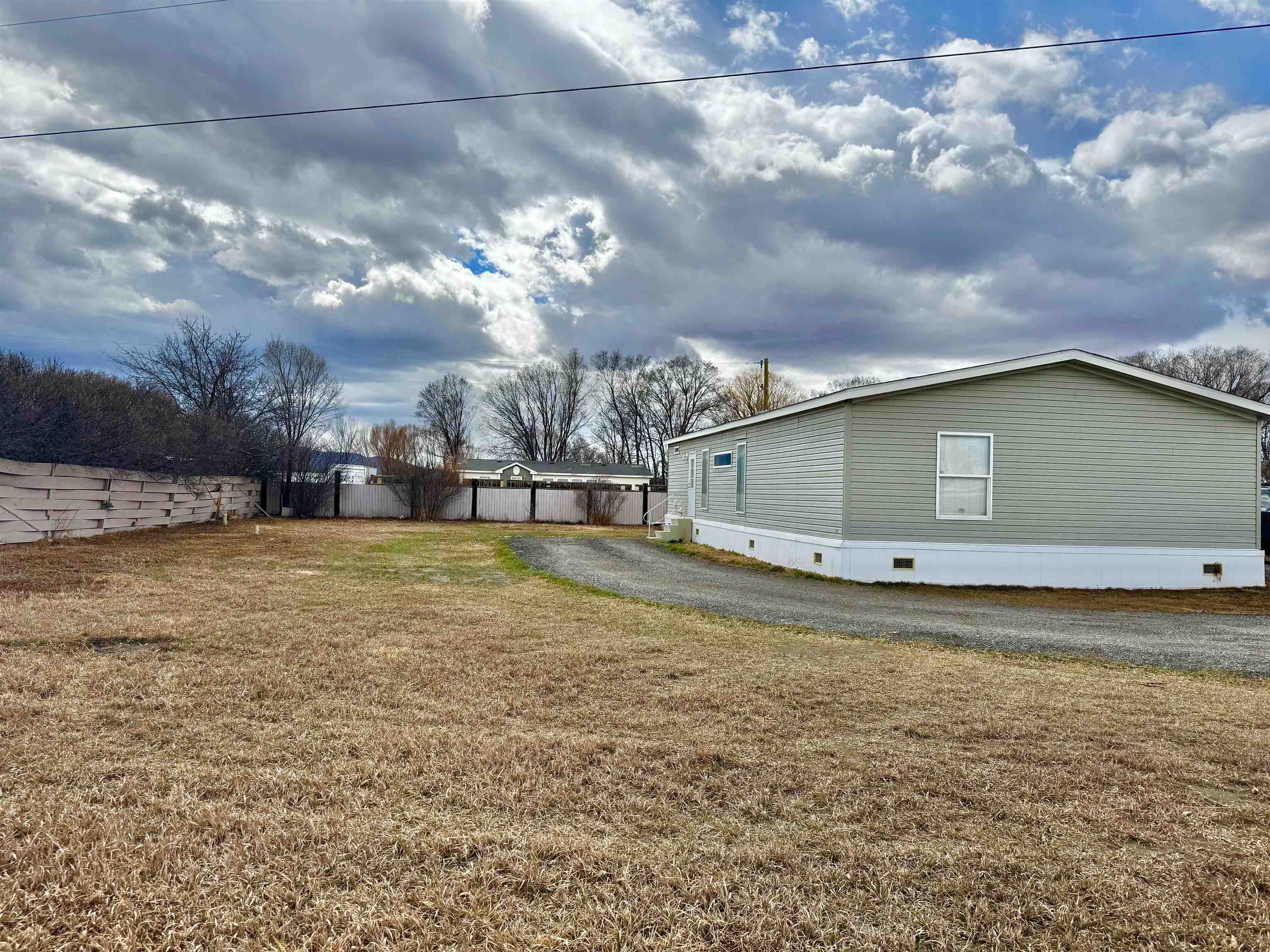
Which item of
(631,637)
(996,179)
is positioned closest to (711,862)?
(631,637)

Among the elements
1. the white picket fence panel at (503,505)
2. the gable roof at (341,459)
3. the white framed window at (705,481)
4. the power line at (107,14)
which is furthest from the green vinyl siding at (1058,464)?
the gable roof at (341,459)

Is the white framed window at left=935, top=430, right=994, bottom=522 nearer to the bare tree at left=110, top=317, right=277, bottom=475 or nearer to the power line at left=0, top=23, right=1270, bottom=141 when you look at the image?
the power line at left=0, top=23, right=1270, bottom=141

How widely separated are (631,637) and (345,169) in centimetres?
1018

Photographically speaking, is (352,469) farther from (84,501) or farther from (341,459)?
(84,501)

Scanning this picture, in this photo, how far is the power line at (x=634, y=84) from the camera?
796 centimetres

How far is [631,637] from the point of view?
588 centimetres

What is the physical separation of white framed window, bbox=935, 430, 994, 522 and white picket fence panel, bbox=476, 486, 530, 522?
17.7 m

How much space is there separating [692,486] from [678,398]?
89.5 feet

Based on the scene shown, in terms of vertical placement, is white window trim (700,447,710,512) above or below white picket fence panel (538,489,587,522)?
above

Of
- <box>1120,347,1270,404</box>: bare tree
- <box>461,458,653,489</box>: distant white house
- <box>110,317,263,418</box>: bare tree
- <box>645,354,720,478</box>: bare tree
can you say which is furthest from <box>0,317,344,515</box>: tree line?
<box>1120,347,1270,404</box>: bare tree

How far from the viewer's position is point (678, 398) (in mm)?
45688

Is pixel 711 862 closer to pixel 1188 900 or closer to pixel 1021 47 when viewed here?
pixel 1188 900

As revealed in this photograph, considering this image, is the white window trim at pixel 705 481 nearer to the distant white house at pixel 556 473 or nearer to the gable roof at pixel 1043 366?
the gable roof at pixel 1043 366

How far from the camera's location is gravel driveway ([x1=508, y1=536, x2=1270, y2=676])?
6.30 m
